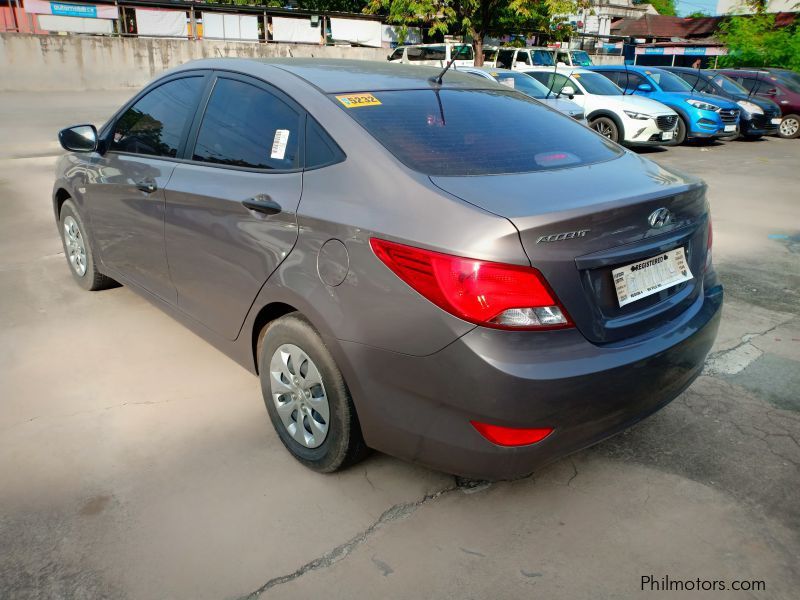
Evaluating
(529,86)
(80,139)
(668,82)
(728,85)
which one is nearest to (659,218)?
(80,139)

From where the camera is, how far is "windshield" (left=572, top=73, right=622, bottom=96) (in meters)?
13.7

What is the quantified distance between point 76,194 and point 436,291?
3.34 m

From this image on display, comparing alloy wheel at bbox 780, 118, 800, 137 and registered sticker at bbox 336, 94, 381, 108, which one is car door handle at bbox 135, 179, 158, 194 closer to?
registered sticker at bbox 336, 94, 381, 108

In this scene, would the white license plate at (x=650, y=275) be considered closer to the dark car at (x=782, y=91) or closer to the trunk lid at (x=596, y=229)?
the trunk lid at (x=596, y=229)

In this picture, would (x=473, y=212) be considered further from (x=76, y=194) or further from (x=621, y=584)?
(x=76, y=194)

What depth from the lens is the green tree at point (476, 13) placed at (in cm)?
2502

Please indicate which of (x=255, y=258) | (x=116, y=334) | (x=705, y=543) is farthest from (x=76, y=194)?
(x=705, y=543)

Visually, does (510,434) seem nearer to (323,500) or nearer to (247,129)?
(323,500)

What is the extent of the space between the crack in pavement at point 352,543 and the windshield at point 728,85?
17.3 metres

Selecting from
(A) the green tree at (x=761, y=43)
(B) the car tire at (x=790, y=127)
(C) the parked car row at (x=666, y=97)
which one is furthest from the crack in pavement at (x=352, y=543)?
(A) the green tree at (x=761, y=43)

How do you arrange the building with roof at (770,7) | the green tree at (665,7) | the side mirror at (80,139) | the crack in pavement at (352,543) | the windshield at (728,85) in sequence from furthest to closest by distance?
1. the green tree at (665,7)
2. the building with roof at (770,7)
3. the windshield at (728,85)
4. the side mirror at (80,139)
5. the crack in pavement at (352,543)

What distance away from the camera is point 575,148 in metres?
3.01

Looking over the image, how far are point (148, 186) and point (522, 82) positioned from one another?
1089cm

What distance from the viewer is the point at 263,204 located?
8.98ft
